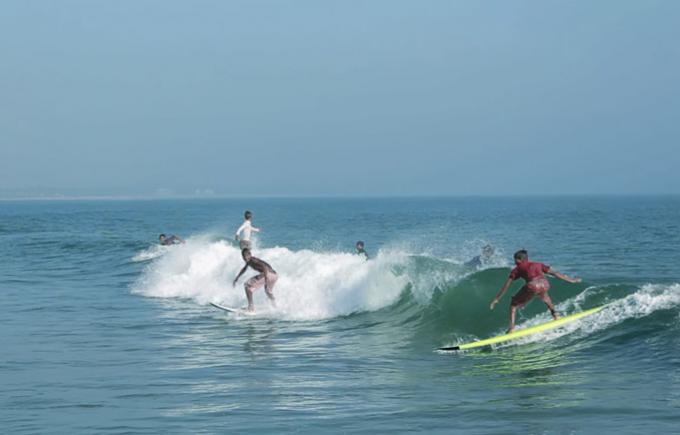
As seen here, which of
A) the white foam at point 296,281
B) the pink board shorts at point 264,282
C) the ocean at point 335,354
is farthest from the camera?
the white foam at point 296,281

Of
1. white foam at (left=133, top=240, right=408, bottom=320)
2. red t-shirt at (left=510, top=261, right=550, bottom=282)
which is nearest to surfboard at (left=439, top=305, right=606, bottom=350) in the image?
red t-shirt at (left=510, top=261, right=550, bottom=282)

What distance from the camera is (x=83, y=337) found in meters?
17.5

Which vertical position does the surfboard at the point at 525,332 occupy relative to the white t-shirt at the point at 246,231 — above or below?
below

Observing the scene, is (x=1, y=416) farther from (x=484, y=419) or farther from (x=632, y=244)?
(x=632, y=244)

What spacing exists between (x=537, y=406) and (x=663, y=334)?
17.5 feet

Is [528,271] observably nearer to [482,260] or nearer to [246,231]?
[482,260]

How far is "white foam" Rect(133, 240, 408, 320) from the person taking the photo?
21891 mm

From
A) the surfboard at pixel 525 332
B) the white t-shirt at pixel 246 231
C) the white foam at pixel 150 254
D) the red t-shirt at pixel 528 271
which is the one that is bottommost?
the white foam at pixel 150 254

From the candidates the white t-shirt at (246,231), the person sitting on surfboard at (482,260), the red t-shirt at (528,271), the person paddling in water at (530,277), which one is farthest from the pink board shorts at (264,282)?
the red t-shirt at (528,271)

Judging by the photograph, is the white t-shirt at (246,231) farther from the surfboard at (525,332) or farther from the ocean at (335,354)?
the surfboard at (525,332)

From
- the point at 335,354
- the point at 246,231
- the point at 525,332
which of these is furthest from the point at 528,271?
the point at 246,231

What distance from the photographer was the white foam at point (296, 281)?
2189 cm

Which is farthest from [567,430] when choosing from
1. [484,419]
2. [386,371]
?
[386,371]

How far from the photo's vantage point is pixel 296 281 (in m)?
24.8
